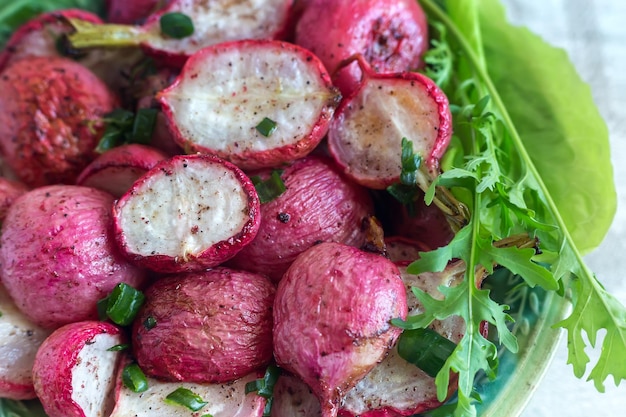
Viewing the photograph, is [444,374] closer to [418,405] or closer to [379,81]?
[418,405]

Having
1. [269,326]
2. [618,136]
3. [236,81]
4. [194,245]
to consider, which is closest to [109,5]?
[236,81]

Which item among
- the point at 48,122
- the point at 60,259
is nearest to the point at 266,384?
the point at 60,259

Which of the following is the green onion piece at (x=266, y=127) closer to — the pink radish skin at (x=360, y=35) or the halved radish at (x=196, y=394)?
the pink radish skin at (x=360, y=35)

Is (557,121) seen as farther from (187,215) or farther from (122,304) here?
(122,304)

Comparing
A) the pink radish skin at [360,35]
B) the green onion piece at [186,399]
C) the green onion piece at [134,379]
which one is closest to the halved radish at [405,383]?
the green onion piece at [186,399]

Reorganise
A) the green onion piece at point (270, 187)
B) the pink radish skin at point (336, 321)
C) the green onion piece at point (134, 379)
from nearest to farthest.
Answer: the pink radish skin at point (336, 321)
the green onion piece at point (134, 379)
the green onion piece at point (270, 187)

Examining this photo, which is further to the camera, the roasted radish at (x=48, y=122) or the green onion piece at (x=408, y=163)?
the roasted radish at (x=48, y=122)
